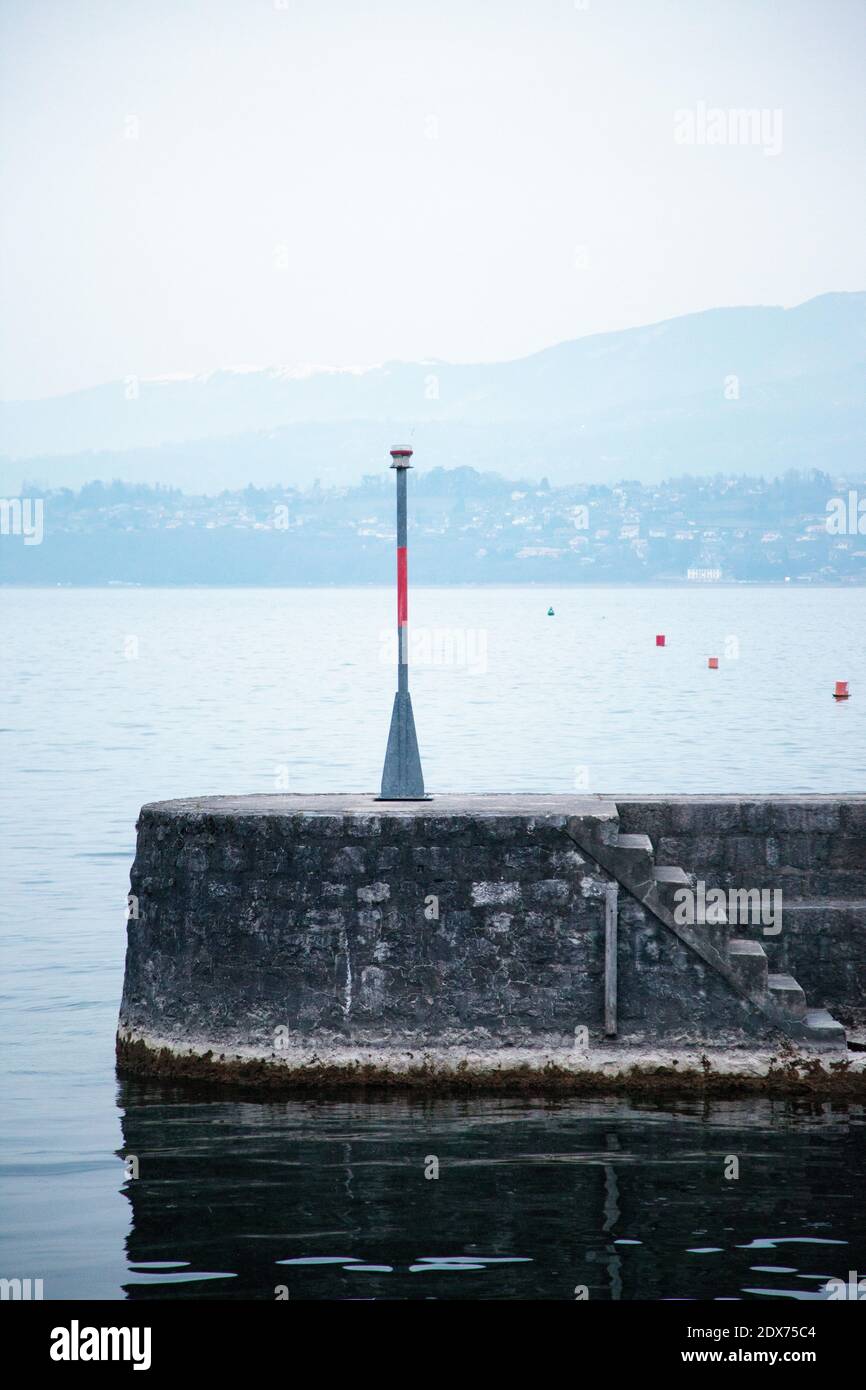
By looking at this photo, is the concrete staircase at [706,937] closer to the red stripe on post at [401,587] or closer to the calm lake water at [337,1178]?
the calm lake water at [337,1178]

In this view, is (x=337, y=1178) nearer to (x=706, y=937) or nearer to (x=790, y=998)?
(x=706, y=937)

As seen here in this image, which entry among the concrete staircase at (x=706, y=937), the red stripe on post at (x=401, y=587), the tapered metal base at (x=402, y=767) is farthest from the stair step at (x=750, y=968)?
the red stripe on post at (x=401, y=587)

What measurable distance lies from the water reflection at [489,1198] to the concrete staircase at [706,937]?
21.9 inches

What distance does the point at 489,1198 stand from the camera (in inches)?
432

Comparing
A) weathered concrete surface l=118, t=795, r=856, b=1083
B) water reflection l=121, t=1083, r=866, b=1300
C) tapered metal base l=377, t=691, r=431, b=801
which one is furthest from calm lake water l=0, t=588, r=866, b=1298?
tapered metal base l=377, t=691, r=431, b=801

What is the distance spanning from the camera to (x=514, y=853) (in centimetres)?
1233

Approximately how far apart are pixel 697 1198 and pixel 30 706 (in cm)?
6005

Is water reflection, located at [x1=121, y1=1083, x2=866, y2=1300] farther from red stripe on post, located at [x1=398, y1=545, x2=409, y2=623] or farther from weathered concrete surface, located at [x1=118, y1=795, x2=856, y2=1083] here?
red stripe on post, located at [x1=398, y1=545, x2=409, y2=623]

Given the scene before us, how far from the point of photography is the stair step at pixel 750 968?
12195 millimetres

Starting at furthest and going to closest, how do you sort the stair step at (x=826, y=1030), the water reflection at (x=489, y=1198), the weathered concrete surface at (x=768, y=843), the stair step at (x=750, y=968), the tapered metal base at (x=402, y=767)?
the tapered metal base at (x=402, y=767), the weathered concrete surface at (x=768, y=843), the stair step at (x=826, y=1030), the stair step at (x=750, y=968), the water reflection at (x=489, y=1198)

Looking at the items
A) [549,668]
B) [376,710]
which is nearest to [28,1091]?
[376,710]

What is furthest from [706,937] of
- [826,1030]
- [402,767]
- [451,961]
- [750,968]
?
[402,767]

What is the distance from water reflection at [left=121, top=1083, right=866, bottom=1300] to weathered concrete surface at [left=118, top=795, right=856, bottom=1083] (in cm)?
33
